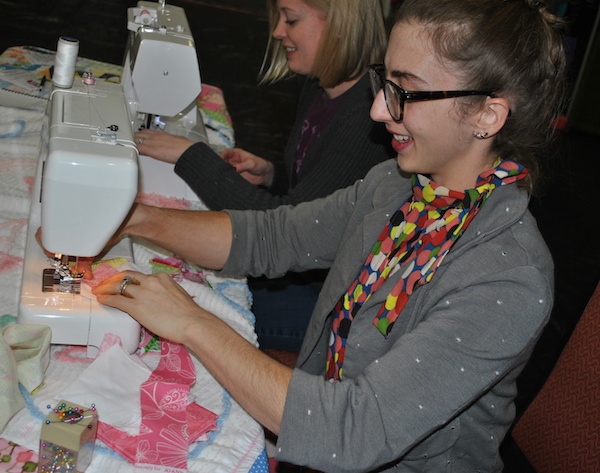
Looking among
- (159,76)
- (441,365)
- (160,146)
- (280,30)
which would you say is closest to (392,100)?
(441,365)

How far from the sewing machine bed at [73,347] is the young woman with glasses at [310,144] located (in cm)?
13

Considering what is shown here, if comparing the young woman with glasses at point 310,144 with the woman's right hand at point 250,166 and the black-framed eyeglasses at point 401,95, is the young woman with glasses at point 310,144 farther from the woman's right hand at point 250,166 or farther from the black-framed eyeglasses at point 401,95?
the black-framed eyeglasses at point 401,95

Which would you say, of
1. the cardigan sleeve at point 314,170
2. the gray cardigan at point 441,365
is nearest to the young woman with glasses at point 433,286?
the gray cardigan at point 441,365

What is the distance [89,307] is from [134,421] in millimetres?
238

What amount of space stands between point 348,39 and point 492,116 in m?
0.83

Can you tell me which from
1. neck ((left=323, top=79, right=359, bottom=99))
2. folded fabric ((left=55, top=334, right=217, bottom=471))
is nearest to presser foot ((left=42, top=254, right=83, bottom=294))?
folded fabric ((left=55, top=334, right=217, bottom=471))

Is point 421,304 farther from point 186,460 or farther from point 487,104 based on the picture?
point 186,460

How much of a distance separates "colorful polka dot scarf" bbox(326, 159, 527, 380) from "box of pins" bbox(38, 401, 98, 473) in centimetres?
53

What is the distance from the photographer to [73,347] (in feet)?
4.52

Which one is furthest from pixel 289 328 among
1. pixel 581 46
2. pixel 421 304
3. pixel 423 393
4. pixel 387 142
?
pixel 581 46

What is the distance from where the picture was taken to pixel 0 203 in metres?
1.72

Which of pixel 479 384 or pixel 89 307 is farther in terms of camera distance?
pixel 89 307

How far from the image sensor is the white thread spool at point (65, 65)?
1497 millimetres

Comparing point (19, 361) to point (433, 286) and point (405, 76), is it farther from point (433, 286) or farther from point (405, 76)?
point (405, 76)
